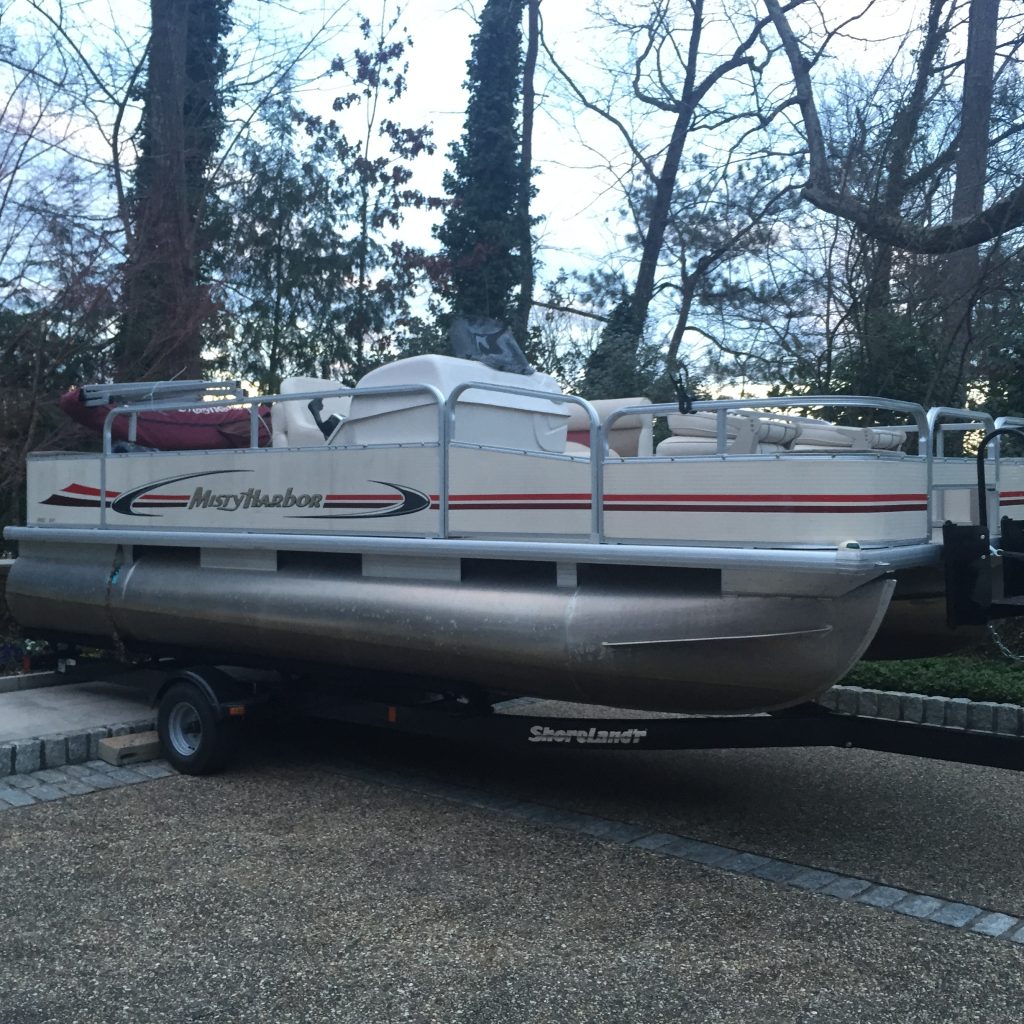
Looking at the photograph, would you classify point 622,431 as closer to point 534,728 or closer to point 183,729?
point 534,728

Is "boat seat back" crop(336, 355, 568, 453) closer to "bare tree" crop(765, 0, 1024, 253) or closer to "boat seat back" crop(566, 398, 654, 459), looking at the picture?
"boat seat back" crop(566, 398, 654, 459)

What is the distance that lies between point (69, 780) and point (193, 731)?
681mm

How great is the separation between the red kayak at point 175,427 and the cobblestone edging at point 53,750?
1787 mm

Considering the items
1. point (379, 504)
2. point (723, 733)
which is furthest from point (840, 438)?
point (379, 504)

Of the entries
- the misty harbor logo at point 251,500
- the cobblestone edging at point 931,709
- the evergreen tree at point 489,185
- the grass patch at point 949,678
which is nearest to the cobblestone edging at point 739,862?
the misty harbor logo at point 251,500

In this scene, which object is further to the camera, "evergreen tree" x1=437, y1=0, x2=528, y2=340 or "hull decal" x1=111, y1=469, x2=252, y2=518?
"evergreen tree" x1=437, y1=0, x2=528, y2=340

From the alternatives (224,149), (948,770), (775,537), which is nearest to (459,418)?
(775,537)

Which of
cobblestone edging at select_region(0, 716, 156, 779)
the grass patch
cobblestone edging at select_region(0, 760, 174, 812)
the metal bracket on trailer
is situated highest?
the metal bracket on trailer

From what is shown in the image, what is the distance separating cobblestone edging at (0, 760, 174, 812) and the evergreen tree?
36.3ft

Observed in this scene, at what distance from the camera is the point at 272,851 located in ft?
15.6

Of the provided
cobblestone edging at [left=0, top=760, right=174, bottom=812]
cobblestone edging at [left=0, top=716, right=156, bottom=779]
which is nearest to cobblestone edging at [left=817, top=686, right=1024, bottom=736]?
cobblestone edging at [left=0, top=760, right=174, bottom=812]

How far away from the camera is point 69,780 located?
581cm

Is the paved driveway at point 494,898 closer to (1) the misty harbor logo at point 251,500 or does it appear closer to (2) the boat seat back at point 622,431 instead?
(1) the misty harbor logo at point 251,500

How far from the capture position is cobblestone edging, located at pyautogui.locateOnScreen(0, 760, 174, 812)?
5504 mm
